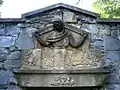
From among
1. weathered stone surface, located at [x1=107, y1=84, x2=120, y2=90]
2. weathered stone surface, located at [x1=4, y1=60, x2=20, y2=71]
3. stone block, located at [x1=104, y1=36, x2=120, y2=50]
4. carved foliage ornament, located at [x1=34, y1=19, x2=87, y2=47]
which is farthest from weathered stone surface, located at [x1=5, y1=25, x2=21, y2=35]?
weathered stone surface, located at [x1=107, y1=84, x2=120, y2=90]

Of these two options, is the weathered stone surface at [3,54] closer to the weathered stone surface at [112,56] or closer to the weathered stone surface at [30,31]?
the weathered stone surface at [30,31]

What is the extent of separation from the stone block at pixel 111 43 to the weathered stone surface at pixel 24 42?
1.40 m

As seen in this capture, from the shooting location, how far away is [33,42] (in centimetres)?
572

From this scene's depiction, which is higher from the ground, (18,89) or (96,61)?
(96,61)

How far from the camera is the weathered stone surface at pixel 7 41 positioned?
227 inches

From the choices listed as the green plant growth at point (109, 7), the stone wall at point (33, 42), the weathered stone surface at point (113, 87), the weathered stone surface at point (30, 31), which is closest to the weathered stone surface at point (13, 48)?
the stone wall at point (33, 42)

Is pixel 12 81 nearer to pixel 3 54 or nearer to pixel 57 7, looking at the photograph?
pixel 3 54

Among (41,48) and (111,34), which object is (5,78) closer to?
(41,48)

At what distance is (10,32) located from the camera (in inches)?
229

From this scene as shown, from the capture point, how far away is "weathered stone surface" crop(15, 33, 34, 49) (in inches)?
225

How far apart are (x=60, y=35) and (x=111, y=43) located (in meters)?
0.98

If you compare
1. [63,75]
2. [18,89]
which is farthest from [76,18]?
[18,89]

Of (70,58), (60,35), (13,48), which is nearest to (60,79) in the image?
(70,58)

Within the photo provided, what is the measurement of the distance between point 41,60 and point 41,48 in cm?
24
